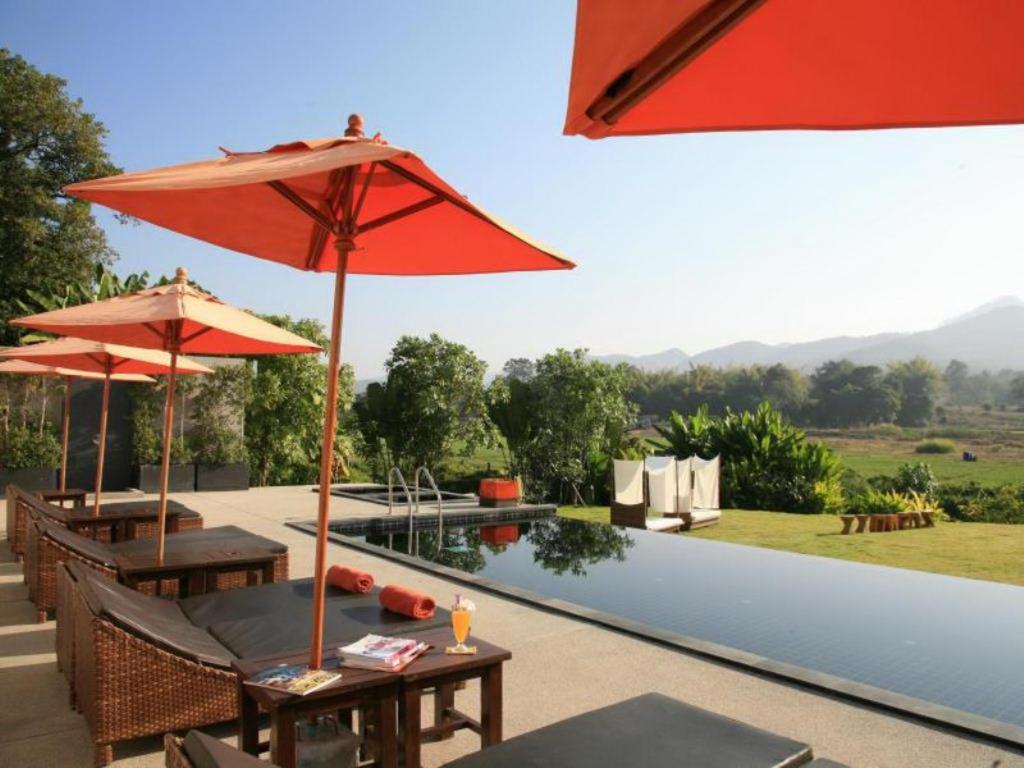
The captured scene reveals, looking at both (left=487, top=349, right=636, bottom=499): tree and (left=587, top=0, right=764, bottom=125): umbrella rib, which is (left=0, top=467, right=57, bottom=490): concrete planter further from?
(left=587, top=0, right=764, bottom=125): umbrella rib

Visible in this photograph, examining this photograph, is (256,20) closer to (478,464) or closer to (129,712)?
(129,712)

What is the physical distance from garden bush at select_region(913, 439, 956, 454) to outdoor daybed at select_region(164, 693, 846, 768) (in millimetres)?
56235

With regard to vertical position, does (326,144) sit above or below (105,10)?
below

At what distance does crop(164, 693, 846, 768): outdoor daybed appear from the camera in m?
2.11

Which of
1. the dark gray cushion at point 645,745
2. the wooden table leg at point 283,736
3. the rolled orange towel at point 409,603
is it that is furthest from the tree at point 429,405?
the dark gray cushion at point 645,745

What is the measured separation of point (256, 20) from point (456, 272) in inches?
390

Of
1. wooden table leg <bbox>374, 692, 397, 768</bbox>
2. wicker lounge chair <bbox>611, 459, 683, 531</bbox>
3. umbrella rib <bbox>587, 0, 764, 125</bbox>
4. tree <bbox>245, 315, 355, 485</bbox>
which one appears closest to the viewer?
umbrella rib <bbox>587, 0, 764, 125</bbox>

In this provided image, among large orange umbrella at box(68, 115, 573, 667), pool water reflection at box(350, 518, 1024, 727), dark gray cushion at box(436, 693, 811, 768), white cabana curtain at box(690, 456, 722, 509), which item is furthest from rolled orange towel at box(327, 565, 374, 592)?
white cabana curtain at box(690, 456, 722, 509)

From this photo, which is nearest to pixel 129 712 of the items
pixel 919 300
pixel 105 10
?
pixel 105 10

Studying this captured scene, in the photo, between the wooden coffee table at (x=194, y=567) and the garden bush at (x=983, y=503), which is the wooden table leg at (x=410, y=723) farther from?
the garden bush at (x=983, y=503)

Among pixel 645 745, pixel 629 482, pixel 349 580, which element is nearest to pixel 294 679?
pixel 645 745

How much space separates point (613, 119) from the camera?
1.44 metres

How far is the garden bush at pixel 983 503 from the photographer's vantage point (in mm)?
23844

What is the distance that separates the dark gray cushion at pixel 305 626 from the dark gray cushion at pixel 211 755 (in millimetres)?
1408
